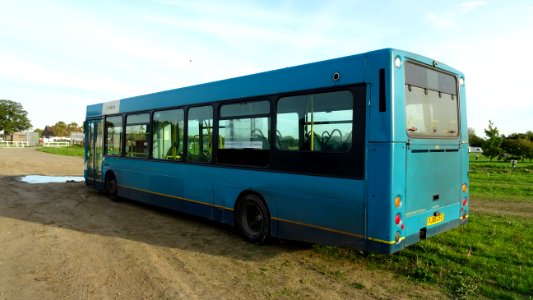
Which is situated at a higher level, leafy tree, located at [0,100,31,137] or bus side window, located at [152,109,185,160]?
leafy tree, located at [0,100,31,137]

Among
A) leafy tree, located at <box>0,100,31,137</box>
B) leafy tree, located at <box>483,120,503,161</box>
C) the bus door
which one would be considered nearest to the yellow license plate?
the bus door

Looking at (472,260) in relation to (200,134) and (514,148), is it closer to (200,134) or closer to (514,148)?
(200,134)

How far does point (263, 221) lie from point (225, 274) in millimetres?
1545

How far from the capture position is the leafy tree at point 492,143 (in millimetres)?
32906

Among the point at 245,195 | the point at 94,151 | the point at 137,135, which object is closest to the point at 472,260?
the point at 245,195

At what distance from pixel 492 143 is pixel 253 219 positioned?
107ft

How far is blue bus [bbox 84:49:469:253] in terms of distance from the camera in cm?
493

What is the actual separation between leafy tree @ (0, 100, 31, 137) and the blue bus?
355 ft

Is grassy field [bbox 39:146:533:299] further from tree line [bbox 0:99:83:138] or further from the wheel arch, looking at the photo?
tree line [bbox 0:99:83:138]

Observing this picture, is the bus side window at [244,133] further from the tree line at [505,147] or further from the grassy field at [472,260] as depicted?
the tree line at [505,147]

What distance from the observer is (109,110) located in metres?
11.7

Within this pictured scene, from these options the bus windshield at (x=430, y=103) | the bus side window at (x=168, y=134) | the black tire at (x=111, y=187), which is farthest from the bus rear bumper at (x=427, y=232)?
the black tire at (x=111, y=187)

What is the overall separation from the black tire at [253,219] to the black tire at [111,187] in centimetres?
569

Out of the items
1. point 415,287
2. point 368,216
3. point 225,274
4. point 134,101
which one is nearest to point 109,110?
point 134,101
